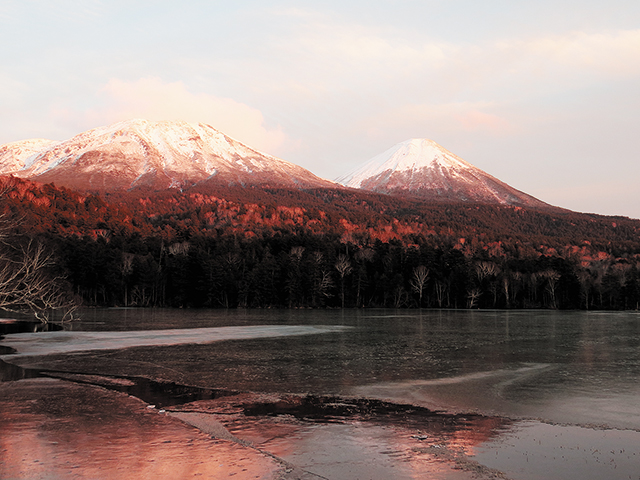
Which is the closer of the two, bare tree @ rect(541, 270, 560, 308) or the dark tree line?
bare tree @ rect(541, 270, 560, 308)

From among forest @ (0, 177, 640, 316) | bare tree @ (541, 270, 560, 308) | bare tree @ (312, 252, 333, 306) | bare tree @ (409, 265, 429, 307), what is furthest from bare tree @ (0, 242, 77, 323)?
bare tree @ (541, 270, 560, 308)

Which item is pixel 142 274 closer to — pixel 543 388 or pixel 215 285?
pixel 215 285

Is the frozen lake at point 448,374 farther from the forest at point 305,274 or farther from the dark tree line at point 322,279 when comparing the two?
the forest at point 305,274

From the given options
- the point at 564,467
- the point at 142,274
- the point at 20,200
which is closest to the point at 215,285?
the point at 142,274

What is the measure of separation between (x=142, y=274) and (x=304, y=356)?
9788 cm

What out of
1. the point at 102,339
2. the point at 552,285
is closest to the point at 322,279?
the point at 552,285

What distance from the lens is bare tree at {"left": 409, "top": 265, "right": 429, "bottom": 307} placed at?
395ft

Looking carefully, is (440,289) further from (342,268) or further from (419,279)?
(342,268)

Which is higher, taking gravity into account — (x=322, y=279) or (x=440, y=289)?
(x=322, y=279)

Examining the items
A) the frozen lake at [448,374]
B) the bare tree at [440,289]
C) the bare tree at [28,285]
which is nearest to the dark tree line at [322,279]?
the bare tree at [440,289]

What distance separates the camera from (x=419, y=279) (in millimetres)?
120375

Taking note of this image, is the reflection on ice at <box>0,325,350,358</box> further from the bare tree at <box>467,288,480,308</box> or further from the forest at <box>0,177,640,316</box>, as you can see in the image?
the bare tree at <box>467,288,480,308</box>

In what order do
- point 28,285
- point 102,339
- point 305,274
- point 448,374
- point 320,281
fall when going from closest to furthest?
point 448,374
point 28,285
point 102,339
point 305,274
point 320,281

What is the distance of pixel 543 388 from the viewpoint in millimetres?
19875
